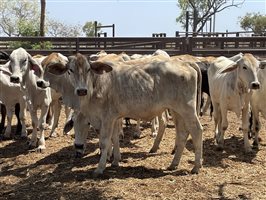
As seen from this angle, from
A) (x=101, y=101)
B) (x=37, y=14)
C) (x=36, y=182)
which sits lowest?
(x=36, y=182)

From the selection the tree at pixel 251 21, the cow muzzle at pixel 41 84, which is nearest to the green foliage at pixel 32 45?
the cow muzzle at pixel 41 84

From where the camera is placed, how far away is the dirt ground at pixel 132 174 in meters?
5.70

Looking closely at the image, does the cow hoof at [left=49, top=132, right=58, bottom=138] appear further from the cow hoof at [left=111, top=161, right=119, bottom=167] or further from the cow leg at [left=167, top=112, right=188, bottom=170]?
the cow leg at [left=167, top=112, right=188, bottom=170]

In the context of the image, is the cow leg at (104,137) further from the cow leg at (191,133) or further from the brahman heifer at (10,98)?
the brahman heifer at (10,98)

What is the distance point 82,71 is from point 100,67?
1.04ft

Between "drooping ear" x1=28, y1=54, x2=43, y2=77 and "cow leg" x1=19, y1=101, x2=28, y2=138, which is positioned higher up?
"drooping ear" x1=28, y1=54, x2=43, y2=77

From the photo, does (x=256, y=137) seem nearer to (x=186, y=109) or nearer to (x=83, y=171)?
(x=186, y=109)

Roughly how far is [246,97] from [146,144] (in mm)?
2219

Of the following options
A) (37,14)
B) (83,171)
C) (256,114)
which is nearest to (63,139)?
(83,171)

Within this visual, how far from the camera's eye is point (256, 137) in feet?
27.6

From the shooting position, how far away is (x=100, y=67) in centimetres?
630

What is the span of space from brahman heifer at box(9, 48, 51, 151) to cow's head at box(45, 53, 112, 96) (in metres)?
1.51

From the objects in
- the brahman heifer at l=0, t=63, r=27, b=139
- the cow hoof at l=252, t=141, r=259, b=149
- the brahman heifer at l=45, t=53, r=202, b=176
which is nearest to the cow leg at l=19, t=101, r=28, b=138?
the brahman heifer at l=0, t=63, r=27, b=139

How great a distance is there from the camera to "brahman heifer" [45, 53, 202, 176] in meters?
6.39
